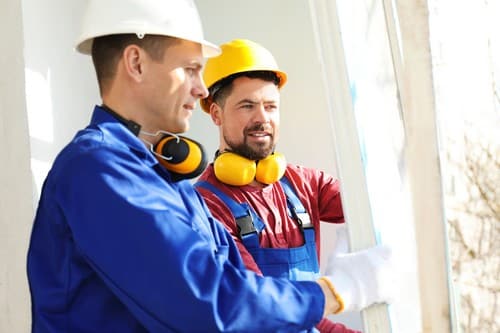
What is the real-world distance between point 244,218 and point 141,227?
1.12m

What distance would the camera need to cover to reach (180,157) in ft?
6.34

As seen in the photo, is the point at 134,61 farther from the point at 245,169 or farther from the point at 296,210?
the point at 296,210

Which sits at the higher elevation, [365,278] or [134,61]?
[134,61]

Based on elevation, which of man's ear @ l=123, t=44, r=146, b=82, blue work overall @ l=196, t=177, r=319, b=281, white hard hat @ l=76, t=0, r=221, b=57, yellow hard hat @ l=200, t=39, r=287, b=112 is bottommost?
blue work overall @ l=196, t=177, r=319, b=281

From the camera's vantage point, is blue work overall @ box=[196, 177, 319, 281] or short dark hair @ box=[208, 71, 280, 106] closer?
blue work overall @ box=[196, 177, 319, 281]

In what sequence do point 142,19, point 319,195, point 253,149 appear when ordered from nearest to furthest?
1. point 142,19
2. point 253,149
3. point 319,195

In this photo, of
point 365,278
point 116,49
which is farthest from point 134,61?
point 365,278

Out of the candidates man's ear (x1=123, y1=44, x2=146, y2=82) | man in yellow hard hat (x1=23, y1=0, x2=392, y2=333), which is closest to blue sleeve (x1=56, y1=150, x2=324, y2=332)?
man in yellow hard hat (x1=23, y1=0, x2=392, y2=333)

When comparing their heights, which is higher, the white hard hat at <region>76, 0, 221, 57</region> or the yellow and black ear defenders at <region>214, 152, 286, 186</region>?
the white hard hat at <region>76, 0, 221, 57</region>

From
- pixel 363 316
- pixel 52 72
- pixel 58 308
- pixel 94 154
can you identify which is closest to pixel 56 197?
pixel 94 154

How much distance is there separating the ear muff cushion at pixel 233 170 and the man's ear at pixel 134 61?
3.09 feet

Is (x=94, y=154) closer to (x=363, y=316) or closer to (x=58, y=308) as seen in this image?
(x=58, y=308)

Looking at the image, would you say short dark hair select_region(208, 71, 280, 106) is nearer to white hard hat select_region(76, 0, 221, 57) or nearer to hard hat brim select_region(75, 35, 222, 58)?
hard hat brim select_region(75, 35, 222, 58)

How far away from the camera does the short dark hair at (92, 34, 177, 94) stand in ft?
6.51
